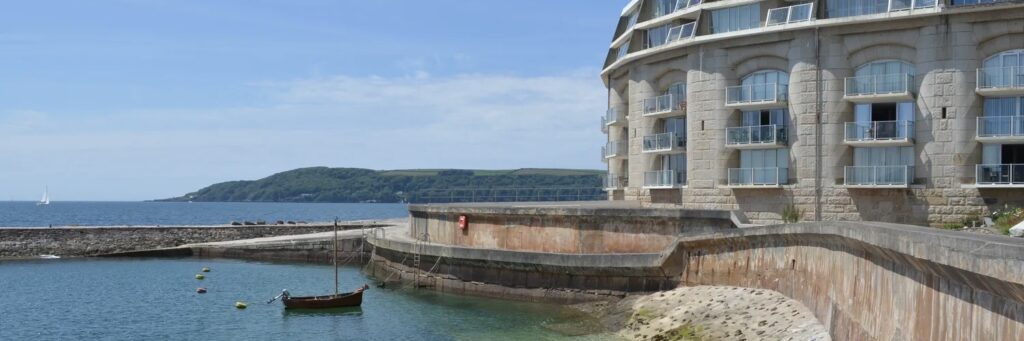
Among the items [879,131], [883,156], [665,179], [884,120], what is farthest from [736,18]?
[883,156]

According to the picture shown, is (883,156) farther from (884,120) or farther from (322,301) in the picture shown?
(322,301)

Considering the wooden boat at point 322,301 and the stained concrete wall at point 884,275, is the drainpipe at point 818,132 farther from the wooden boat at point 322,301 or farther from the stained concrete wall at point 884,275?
the wooden boat at point 322,301

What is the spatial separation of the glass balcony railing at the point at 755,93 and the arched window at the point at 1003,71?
23.9 feet

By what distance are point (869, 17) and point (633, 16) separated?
15.2 m

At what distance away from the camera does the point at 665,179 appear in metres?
45.0

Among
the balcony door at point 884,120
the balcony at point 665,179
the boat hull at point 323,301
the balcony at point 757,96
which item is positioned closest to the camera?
the balcony door at point 884,120

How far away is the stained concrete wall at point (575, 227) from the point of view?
116 feet

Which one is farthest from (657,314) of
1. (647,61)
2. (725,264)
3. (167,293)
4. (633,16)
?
(167,293)

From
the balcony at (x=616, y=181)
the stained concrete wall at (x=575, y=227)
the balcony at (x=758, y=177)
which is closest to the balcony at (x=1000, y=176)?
the balcony at (x=758, y=177)

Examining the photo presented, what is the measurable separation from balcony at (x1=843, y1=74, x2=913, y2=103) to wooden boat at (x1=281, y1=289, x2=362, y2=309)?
69.3ft

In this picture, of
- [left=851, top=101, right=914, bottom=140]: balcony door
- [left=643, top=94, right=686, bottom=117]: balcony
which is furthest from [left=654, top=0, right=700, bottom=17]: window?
[left=851, top=101, right=914, bottom=140]: balcony door

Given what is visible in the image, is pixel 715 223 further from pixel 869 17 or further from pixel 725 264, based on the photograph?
pixel 869 17

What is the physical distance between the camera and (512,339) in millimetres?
30172

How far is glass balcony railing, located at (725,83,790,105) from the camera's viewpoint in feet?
130
